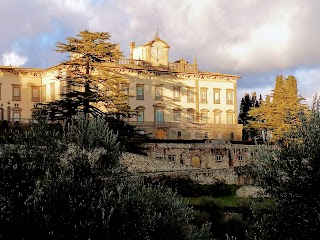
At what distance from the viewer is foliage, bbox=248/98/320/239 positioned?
13969 mm

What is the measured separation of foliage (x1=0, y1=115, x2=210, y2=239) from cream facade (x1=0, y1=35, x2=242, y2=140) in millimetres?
31501

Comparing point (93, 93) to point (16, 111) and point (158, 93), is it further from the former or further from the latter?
point (158, 93)

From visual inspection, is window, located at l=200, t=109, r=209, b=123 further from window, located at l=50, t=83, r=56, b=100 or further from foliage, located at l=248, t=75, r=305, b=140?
window, located at l=50, t=83, r=56, b=100

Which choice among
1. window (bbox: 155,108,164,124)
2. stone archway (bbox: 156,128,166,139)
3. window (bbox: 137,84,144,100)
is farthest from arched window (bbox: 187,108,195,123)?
window (bbox: 137,84,144,100)

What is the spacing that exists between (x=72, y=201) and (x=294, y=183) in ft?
20.3

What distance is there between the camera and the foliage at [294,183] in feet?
45.8

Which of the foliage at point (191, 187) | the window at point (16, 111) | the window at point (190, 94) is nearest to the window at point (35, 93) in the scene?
the window at point (16, 111)

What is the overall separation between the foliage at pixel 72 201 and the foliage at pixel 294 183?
253 cm

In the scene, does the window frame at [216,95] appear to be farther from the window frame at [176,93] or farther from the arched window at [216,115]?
the window frame at [176,93]

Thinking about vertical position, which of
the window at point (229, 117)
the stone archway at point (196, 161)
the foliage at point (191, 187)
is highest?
the window at point (229, 117)

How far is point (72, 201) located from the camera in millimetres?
14508

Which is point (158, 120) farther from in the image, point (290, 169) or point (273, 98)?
point (290, 169)

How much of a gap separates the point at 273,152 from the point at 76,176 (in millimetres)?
6203

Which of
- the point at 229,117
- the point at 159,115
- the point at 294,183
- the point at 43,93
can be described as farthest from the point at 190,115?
the point at 294,183
